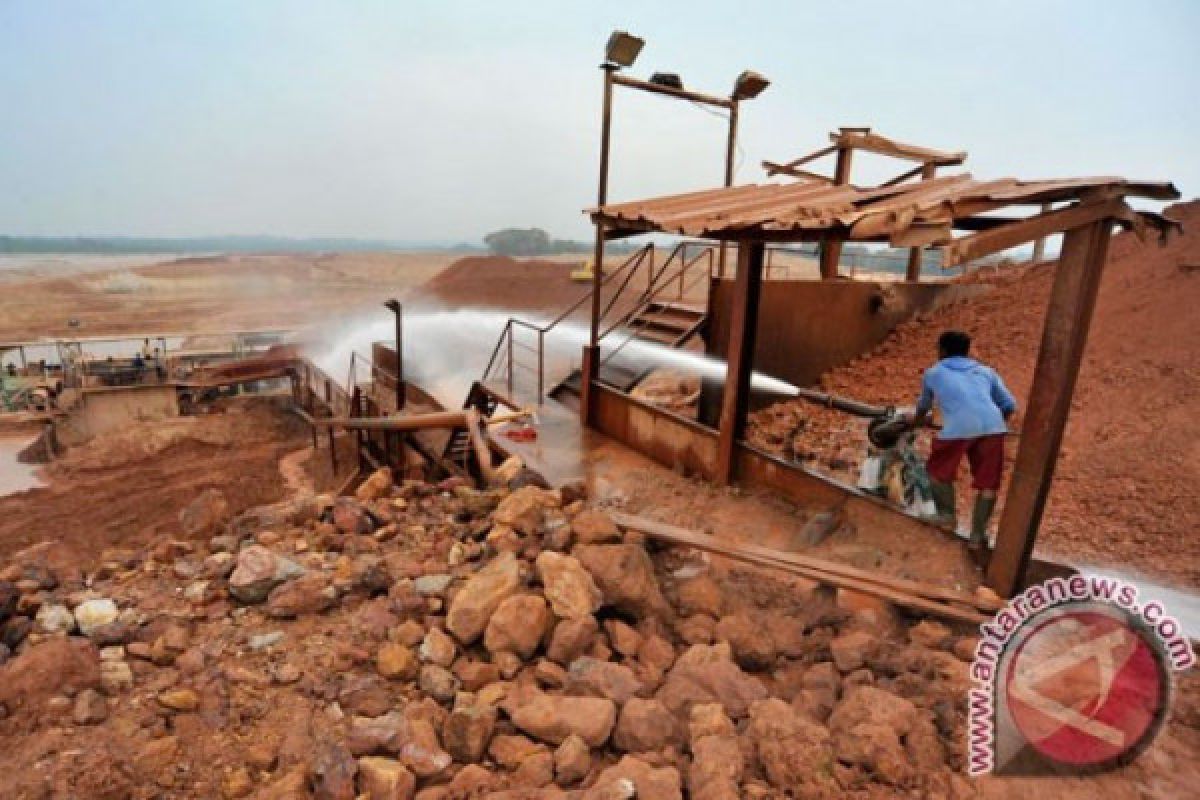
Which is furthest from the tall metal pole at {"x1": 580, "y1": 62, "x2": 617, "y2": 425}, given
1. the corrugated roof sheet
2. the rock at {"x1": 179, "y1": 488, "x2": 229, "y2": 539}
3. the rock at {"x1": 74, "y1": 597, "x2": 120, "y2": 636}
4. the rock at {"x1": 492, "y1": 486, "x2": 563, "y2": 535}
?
the rock at {"x1": 74, "y1": 597, "x2": 120, "y2": 636}

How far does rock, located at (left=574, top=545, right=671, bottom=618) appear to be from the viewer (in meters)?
3.84

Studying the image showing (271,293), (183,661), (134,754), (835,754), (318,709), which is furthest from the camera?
(271,293)

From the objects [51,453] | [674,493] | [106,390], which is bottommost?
[51,453]

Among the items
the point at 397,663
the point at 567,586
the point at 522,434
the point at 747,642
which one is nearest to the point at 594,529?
the point at 567,586

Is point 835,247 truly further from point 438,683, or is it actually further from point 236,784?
point 236,784

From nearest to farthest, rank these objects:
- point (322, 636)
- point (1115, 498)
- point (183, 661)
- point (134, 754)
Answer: point (134, 754)
point (183, 661)
point (322, 636)
point (1115, 498)

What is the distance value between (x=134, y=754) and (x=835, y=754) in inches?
119

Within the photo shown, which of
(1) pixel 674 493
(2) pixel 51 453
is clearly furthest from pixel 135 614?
(2) pixel 51 453

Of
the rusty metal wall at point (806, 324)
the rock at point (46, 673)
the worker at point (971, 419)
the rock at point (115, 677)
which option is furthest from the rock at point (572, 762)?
the rusty metal wall at point (806, 324)

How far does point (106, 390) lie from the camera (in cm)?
2200

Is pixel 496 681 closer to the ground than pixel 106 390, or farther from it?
farther from it

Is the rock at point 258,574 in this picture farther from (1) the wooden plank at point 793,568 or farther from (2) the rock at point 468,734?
(1) the wooden plank at point 793,568

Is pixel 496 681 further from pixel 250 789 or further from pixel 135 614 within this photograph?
pixel 135 614

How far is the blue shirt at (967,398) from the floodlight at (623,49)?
210 inches
